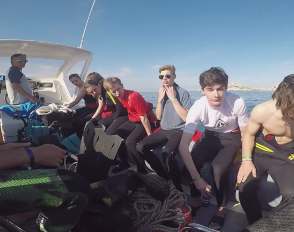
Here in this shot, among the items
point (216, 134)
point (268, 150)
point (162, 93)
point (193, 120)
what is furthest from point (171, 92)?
point (268, 150)

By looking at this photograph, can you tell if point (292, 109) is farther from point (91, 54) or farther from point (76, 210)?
point (91, 54)

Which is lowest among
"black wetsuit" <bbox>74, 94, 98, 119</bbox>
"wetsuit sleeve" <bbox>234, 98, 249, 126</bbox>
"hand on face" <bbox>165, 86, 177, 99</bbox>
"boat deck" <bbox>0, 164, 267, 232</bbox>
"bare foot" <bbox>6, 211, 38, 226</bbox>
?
"boat deck" <bbox>0, 164, 267, 232</bbox>

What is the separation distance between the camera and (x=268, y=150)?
1.73 meters

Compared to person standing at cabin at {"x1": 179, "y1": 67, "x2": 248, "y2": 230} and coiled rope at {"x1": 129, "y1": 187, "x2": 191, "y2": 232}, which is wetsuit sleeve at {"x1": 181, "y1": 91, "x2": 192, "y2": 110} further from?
coiled rope at {"x1": 129, "y1": 187, "x2": 191, "y2": 232}

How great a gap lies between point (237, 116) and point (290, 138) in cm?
47

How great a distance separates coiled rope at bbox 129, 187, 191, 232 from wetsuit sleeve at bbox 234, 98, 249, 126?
1149 mm

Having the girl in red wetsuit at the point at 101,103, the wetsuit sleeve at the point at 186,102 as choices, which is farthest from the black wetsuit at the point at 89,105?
the wetsuit sleeve at the point at 186,102

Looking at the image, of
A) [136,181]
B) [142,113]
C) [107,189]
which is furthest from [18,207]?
[142,113]

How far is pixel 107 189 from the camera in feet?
3.68

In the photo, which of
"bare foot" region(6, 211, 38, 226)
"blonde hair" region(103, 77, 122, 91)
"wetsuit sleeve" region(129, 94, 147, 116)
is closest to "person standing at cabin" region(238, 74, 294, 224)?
"wetsuit sleeve" region(129, 94, 147, 116)

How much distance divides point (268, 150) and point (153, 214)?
1.14 metres

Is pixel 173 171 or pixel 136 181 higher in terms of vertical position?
pixel 136 181

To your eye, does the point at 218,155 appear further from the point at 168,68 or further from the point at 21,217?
the point at 21,217

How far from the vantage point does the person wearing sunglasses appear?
4.03 m
